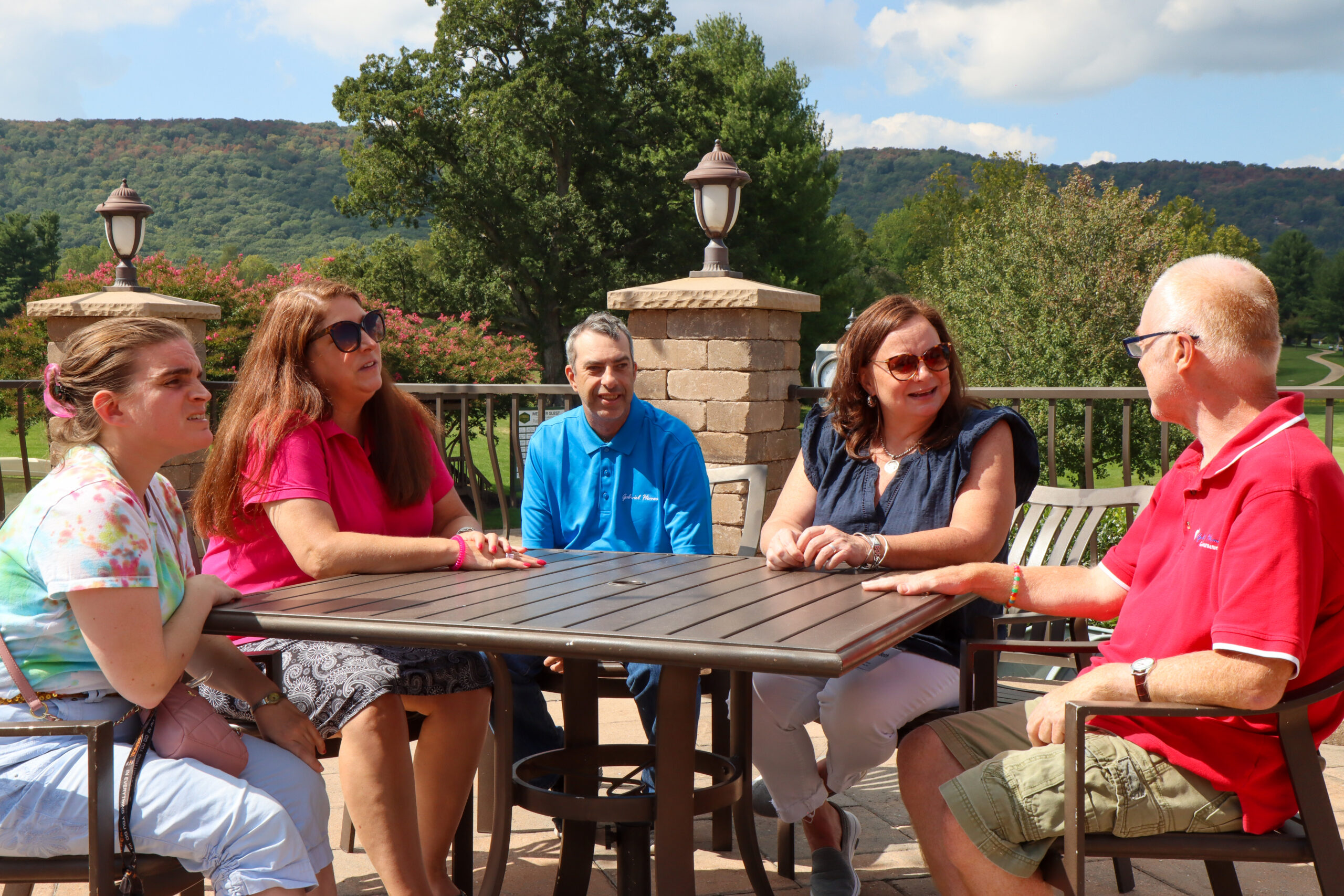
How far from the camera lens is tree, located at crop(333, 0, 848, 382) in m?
24.9

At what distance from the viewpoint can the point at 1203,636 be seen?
1541mm

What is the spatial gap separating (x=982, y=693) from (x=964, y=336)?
23.5 m

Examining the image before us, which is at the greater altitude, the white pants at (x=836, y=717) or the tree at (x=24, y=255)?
the tree at (x=24, y=255)

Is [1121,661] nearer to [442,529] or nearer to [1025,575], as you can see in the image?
[1025,575]

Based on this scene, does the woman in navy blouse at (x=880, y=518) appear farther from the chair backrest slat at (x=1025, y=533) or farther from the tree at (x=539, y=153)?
the tree at (x=539, y=153)

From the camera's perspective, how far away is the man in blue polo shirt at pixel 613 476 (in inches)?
109

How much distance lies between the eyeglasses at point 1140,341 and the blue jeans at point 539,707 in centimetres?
121

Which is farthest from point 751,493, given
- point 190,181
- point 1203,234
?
point 190,181

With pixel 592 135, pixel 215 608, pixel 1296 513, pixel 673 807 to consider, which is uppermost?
pixel 592 135

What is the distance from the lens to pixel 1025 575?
79.7 inches

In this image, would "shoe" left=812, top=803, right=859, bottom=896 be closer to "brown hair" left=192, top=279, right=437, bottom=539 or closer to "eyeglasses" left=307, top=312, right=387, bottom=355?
"brown hair" left=192, top=279, right=437, bottom=539

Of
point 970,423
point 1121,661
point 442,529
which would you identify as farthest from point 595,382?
point 1121,661

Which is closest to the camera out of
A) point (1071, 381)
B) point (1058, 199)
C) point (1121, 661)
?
point (1121, 661)

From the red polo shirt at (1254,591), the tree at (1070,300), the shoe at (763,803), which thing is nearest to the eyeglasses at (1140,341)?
the red polo shirt at (1254,591)
